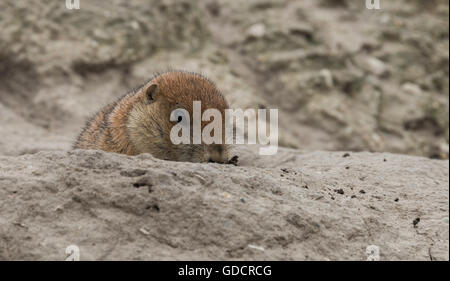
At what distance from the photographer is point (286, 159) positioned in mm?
5262

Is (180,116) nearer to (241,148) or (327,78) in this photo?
(241,148)

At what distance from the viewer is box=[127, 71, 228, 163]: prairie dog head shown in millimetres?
3967

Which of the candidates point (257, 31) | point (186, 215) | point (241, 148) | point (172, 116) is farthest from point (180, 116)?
point (257, 31)

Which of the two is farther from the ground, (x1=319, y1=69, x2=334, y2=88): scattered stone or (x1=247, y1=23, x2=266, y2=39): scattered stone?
(x1=247, y1=23, x2=266, y2=39): scattered stone

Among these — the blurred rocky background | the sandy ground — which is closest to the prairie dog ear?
the sandy ground

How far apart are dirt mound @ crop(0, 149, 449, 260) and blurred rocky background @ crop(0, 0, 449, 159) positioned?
362 centimetres

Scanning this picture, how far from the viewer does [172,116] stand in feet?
13.4

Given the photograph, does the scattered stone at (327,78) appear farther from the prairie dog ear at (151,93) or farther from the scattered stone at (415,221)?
the scattered stone at (415,221)

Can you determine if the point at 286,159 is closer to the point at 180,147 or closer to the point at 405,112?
the point at 180,147

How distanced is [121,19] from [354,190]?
5079 millimetres

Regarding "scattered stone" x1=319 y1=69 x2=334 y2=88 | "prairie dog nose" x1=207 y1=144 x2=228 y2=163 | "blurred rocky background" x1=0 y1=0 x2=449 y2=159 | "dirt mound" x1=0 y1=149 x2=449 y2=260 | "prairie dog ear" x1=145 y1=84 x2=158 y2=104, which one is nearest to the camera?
"dirt mound" x1=0 y1=149 x2=449 y2=260

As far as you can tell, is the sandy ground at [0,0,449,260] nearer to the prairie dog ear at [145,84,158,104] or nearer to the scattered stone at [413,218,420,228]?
the scattered stone at [413,218,420,228]

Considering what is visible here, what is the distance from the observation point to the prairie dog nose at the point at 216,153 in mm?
3936

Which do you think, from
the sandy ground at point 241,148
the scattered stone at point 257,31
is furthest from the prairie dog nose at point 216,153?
the scattered stone at point 257,31
